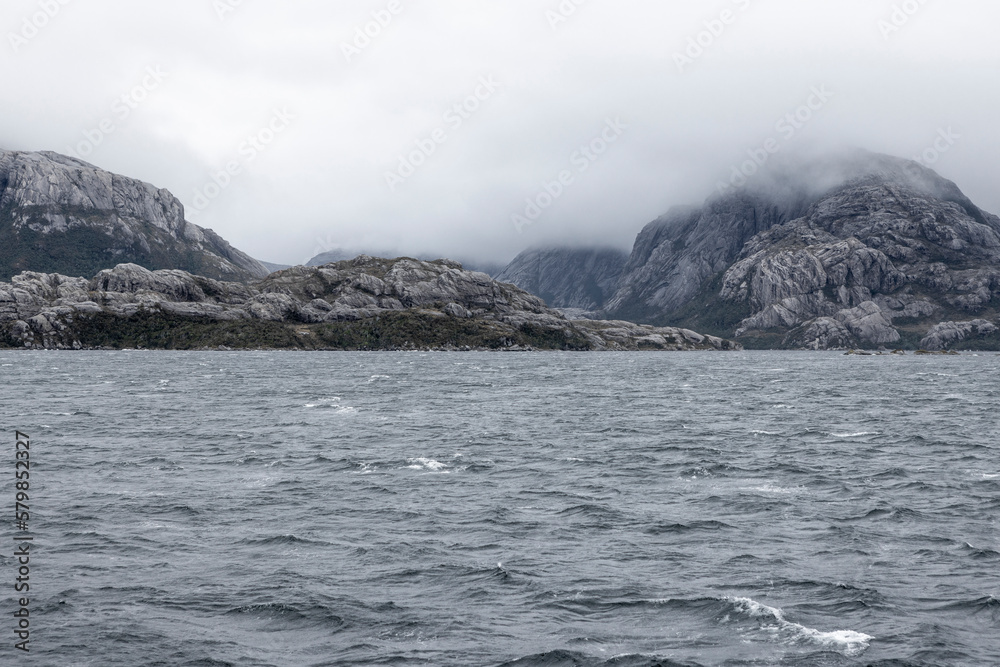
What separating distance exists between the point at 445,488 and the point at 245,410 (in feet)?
149

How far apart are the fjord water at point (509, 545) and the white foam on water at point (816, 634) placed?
7cm

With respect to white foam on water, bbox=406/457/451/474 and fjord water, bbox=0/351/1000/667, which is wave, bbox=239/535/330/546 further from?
white foam on water, bbox=406/457/451/474

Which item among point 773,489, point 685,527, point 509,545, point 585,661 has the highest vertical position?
point 585,661

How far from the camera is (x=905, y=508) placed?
114ft

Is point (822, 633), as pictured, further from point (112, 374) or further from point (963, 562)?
point (112, 374)

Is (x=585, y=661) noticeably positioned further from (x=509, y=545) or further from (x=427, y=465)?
(x=427, y=465)

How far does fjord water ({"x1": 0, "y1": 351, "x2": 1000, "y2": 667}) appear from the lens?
19.6 meters

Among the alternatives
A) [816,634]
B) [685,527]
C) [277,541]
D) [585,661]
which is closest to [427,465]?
[277,541]

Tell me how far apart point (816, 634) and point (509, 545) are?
11897 mm

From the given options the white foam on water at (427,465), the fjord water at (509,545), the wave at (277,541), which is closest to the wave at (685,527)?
the fjord water at (509,545)

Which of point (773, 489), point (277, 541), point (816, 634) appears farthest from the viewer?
point (773, 489)

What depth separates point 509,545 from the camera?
93.8ft

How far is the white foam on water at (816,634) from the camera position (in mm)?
19219

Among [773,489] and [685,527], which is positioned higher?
[685,527]
